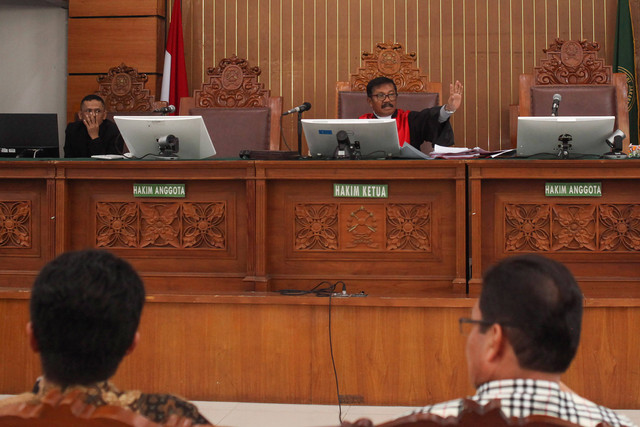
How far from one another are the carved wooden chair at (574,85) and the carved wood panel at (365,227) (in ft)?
4.95

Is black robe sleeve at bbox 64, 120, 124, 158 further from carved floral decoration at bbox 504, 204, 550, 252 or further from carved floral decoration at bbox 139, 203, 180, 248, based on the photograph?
carved floral decoration at bbox 504, 204, 550, 252

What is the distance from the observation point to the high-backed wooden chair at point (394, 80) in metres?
4.31

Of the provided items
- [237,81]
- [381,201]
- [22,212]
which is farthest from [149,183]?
[237,81]

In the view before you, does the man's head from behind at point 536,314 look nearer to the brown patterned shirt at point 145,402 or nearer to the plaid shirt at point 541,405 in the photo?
the plaid shirt at point 541,405

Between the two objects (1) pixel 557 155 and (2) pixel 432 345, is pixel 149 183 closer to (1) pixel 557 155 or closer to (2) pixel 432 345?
(2) pixel 432 345

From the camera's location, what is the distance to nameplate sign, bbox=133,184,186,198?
3.13 metres

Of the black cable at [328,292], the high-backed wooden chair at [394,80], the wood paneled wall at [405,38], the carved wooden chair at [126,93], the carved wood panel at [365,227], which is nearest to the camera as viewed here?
the black cable at [328,292]

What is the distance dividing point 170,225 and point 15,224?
0.72 meters

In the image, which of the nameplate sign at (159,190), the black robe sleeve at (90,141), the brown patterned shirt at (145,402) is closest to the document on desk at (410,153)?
the nameplate sign at (159,190)

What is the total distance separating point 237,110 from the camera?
4336 mm

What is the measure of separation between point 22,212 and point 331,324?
4.98ft

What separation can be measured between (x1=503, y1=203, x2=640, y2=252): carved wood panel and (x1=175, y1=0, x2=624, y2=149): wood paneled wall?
8.57 ft

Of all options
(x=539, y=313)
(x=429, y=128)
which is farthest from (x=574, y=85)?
(x=539, y=313)

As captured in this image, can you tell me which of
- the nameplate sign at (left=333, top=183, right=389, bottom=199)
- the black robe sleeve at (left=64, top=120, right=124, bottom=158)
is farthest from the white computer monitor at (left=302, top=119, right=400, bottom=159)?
the black robe sleeve at (left=64, top=120, right=124, bottom=158)
